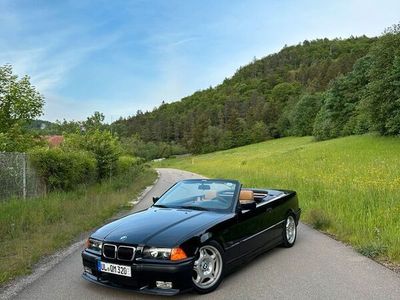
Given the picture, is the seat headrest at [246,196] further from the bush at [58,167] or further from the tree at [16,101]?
the tree at [16,101]

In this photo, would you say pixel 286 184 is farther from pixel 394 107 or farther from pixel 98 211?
pixel 394 107

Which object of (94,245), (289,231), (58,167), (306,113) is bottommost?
(289,231)

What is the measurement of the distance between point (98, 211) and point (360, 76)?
200 feet

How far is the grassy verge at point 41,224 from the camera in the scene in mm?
7060

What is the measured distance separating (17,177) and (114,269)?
28.7ft

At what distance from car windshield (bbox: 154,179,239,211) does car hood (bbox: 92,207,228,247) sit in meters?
0.28

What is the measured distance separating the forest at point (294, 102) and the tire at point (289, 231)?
37.8 m

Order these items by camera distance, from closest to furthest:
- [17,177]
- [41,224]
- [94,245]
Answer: [94,245] → [41,224] → [17,177]

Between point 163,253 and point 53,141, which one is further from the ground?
point 53,141

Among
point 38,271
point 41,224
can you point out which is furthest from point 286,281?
point 41,224

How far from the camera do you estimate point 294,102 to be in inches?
4377

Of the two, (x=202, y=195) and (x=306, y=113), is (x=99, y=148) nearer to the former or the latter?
(x=202, y=195)

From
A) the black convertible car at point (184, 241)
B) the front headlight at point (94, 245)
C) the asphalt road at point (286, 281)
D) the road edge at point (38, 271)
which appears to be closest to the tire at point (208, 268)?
the black convertible car at point (184, 241)

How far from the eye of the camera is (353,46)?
435 ft
